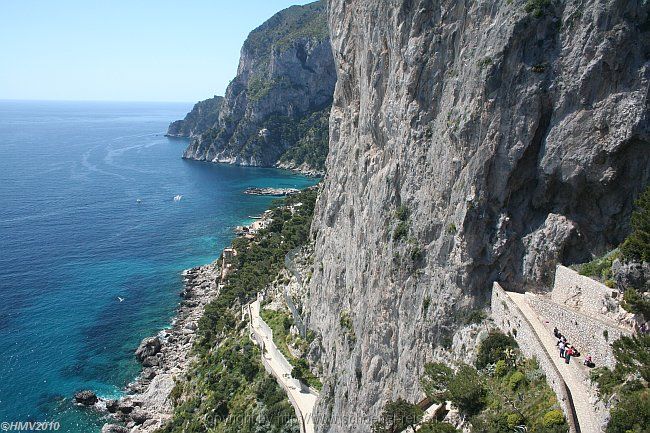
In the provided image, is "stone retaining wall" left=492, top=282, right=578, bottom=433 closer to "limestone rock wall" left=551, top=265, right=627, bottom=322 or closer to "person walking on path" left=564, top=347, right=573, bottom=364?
"person walking on path" left=564, top=347, right=573, bottom=364

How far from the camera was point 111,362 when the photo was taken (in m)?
70.5

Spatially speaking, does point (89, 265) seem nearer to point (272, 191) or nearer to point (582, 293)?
point (272, 191)

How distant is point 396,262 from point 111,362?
51.3 m

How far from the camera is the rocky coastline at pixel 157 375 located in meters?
59.6

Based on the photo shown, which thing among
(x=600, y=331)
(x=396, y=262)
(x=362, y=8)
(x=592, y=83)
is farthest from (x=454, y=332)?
(x=362, y=8)

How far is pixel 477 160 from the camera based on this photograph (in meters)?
29.5

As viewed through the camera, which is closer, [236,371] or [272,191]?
[236,371]

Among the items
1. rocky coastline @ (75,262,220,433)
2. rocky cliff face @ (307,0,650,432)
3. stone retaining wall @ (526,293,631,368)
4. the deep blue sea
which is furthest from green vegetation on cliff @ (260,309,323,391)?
stone retaining wall @ (526,293,631,368)

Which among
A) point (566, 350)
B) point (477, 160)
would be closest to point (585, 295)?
point (566, 350)

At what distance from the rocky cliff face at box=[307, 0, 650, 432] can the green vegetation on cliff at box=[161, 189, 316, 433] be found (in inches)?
350

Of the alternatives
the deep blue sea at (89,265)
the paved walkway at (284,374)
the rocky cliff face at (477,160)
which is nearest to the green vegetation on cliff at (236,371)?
the paved walkway at (284,374)

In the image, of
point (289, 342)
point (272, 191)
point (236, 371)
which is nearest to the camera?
point (236, 371)

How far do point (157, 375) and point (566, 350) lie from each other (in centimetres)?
5787

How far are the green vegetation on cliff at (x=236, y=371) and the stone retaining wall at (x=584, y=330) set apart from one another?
94.1 ft
